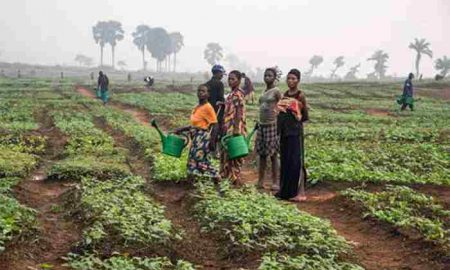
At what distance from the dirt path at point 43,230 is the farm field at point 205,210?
0.07ft

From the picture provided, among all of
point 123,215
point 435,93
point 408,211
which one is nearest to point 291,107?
point 408,211

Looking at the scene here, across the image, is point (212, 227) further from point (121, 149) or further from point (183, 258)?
point (121, 149)

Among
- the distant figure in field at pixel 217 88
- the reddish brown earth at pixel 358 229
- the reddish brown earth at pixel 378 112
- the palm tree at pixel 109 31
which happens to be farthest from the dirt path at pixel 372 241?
the palm tree at pixel 109 31

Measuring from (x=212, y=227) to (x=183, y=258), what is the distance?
3.44 feet

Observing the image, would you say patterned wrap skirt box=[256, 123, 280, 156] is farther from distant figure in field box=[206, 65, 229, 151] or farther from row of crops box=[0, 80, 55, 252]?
row of crops box=[0, 80, 55, 252]

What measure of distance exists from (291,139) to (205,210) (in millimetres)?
2389

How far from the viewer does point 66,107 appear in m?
26.4

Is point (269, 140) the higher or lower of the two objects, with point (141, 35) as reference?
lower

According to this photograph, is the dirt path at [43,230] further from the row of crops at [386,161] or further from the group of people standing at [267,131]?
the group of people standing at [267,131]

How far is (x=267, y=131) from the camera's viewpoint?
10742 millimetres

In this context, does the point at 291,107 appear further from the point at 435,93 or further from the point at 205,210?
the point at 435,93

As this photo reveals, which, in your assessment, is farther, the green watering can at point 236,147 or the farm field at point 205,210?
the green watering can at point 236,147

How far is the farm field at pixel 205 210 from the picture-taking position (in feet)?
21.5

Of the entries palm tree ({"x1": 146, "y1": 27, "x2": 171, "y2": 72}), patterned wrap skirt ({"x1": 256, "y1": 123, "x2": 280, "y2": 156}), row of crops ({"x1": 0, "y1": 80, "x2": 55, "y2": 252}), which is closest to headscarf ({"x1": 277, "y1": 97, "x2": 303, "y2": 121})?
patterned wrap skirt ({"x1": 256, "y1": 123, "x2": 280, "y2": 156})
